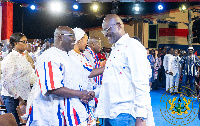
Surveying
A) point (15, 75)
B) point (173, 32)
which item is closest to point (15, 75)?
point (15, 75)

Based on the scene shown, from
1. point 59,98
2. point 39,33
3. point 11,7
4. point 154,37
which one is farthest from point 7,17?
point 59,98

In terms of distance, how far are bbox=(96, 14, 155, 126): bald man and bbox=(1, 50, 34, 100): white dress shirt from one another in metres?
1.79

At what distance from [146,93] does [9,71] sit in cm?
220

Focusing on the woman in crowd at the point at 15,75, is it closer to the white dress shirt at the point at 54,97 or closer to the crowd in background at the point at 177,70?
the white dress shirt at the point at 54,97

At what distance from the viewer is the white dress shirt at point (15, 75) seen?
377cm

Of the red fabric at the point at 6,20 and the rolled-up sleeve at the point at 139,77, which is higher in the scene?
the red fabric at the point at 6,20

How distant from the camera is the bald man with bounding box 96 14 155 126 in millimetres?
2199

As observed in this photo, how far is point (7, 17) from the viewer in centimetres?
1783

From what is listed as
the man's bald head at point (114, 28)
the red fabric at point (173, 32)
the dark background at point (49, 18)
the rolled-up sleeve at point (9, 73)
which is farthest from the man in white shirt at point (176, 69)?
the red fabric at point (173, 32)

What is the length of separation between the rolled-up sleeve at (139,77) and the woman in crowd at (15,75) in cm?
200

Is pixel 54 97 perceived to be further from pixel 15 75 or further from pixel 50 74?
pixel 15 75

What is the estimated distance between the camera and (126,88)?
2.31m

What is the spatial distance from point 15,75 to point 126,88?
1998mm

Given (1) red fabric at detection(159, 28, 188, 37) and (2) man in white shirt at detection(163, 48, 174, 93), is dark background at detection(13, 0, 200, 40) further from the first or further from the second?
(2) man in white shirt at detection(163, 48, 174, 93)
